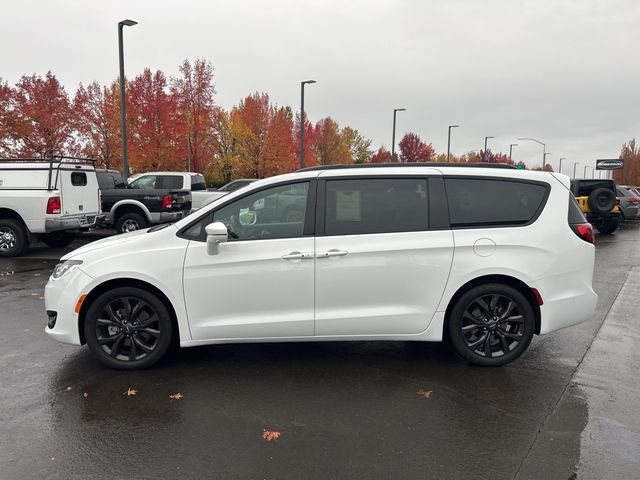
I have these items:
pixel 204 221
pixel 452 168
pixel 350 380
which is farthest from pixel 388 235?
pixel 204 221

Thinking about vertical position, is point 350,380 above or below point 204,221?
below

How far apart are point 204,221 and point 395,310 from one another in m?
1.84

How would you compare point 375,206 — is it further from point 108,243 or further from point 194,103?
point 194,103

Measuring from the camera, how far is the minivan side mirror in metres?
4.24

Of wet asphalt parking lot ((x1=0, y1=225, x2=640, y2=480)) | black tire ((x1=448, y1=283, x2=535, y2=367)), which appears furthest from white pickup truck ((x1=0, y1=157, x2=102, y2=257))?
black tire ((x1=448, y1=283, x2=535, y2=367))

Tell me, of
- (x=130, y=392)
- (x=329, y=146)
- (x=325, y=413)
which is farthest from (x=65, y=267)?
(x=329, y=146)

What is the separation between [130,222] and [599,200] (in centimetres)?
1431

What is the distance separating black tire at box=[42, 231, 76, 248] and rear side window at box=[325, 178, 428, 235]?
33.6 ft

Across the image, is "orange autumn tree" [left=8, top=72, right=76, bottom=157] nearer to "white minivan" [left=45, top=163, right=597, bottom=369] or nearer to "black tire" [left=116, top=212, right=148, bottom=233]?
"black tire" [left=116, top=212, right=148, bottom=233]

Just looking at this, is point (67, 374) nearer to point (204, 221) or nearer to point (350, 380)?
point (204, 221)

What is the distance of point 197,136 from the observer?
29.8 m

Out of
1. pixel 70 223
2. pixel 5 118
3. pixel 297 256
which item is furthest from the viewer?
pixel 5 118

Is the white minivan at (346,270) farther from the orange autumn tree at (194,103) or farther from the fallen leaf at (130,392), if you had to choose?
the orange autumn tree at (194,103)

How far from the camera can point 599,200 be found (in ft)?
54.3
